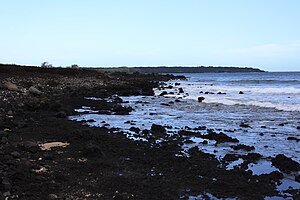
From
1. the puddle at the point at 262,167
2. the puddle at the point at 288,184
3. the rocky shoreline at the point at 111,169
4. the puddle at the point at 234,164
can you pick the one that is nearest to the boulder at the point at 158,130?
the rocky shoreline at the point at 111,169

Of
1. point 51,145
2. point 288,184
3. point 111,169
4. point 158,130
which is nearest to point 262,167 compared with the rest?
point 288,184

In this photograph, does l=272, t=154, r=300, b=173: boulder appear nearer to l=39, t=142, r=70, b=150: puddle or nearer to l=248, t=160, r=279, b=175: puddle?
l=248, t=160, r=279, b=175: puddle

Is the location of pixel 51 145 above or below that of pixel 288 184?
above

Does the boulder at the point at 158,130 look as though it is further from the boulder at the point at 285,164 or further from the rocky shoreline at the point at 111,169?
the boulder at the point at 285,164

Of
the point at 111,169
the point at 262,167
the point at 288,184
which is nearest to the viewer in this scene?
the point at 288,184

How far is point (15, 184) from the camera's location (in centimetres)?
725

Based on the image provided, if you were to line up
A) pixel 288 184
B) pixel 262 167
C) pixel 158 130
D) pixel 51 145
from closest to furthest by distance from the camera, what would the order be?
pixel 288 184 → pixel 262 167 → pixel 51 145 → pixel 158 130

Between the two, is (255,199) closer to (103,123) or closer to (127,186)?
(127,186)

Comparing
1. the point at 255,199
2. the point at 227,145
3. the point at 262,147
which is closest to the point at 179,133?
the point at 227,145

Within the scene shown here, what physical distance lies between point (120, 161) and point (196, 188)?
2723 millimetres

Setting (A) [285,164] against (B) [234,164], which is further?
(B) [234,164]

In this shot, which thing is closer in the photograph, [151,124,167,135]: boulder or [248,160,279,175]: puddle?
[248,160,279,175]: puddle

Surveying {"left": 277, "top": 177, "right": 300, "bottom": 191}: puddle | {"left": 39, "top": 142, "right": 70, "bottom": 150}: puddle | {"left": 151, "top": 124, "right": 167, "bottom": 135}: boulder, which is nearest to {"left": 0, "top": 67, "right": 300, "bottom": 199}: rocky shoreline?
{"left": 39, "top": 142, "right": 70, "bottom": 150}: puddle

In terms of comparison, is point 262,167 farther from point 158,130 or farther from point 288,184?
point 158,130
